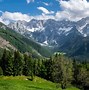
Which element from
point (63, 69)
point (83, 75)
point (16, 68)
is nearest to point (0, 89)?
point (63, 69)

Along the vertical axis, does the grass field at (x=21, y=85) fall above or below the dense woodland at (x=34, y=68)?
below

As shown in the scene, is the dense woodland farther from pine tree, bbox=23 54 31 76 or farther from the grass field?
the grass field

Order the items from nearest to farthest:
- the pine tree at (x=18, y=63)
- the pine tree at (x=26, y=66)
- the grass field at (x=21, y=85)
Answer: the grass field at (x=21, y=85)
the pine tree at (x=18, y=63)
the pine tree at (x=26, y=66)

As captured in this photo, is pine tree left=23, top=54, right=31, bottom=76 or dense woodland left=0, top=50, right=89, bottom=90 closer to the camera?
dense woodland left=0, top=50, right=89, bottom=90

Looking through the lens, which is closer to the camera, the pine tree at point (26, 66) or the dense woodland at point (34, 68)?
the dense woodland at point (34, 68)

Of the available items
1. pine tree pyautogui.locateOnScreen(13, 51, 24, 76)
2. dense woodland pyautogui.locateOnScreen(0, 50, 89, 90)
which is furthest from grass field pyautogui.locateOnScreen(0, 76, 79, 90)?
pine tree pyautogui.locateOnScreen(13, 51, 24, 76)

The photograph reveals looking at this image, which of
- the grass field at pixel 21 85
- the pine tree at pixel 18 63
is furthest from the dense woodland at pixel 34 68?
the grass field at pixel 21 85

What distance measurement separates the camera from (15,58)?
149000mm

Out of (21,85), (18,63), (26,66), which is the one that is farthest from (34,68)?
(21,85)

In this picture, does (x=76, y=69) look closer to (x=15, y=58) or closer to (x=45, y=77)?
(x=45, y=77)

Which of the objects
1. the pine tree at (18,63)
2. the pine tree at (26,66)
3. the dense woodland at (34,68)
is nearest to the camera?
the dense woodland at (34,68)

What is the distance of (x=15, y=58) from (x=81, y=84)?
41.7 metres

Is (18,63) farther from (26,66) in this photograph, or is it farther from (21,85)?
(21,85)

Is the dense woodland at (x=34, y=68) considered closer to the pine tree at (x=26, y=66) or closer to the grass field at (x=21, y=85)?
the pine tree at (x=26, y=66)
